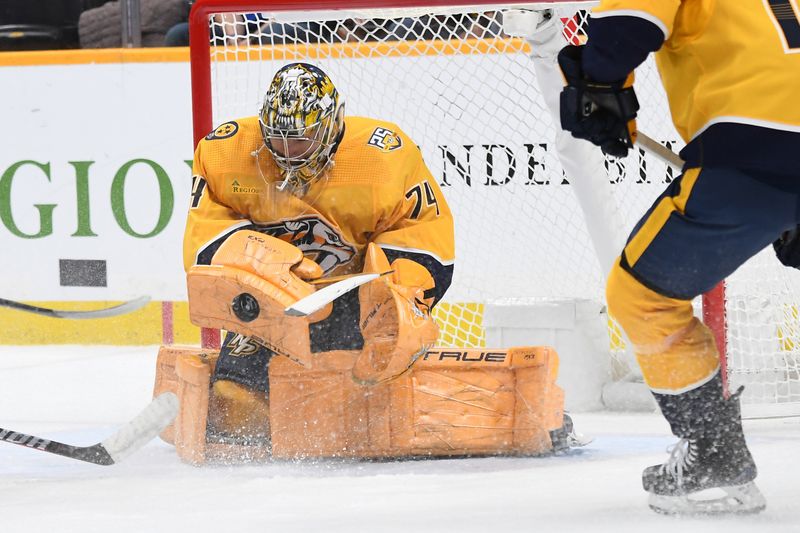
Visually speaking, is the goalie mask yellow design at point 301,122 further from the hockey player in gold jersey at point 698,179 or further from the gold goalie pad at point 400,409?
the hockey player in gold jersey at point 698,179

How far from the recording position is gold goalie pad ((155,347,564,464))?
2.69 metres

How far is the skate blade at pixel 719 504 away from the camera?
1.97m

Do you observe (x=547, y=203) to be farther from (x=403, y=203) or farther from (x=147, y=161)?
(x=147, y=161)

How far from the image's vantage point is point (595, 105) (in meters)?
1.94

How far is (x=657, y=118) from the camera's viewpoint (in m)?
3.82

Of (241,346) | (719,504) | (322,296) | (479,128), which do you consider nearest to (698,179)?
(719,504)

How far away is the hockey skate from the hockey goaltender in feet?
2.43

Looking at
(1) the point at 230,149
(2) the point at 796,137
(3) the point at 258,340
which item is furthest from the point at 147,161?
(2) the point at 796,137

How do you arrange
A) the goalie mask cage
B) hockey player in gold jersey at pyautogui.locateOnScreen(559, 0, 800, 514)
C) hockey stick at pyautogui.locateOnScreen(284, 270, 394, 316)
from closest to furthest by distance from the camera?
hockey player in gold jersey at pyautogui.locateOnScreen(559, 0, 800, 514) → hockey stick at pyautogui.locateOnScreen(284, 270, 394, 316) → the goalie mask cage

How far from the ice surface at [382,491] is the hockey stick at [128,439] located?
0.13ft

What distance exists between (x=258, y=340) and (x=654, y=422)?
125 cm

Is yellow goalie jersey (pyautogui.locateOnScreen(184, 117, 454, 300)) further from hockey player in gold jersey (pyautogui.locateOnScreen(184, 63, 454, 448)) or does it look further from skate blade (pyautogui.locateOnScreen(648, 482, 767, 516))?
skate blade (pyautogui.locateOnScreen(648, 482, 767, 516))

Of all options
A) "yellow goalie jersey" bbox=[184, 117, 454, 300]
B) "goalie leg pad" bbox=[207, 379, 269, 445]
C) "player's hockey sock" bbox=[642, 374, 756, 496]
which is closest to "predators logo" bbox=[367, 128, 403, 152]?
"yellow goalie jersey" bbox=[184, 117, 454, 300]

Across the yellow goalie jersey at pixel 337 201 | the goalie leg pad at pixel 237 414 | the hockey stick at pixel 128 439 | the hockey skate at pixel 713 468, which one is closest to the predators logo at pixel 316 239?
the yellow goalie jersey at pixel 337 201
